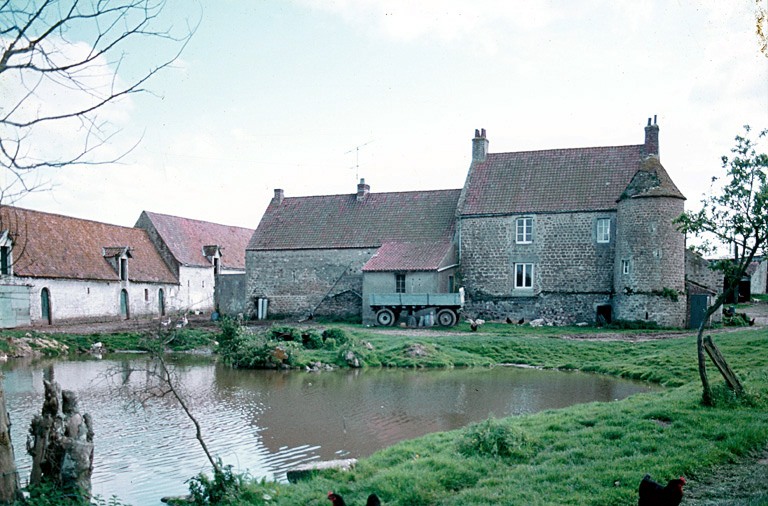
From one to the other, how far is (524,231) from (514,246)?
0.90 meters

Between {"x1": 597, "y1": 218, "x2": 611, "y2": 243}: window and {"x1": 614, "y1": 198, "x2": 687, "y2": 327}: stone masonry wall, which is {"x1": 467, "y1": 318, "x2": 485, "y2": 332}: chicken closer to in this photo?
{"x1": 614, "y1": 198, "x2": 687, "y2": 327}: stone masonry wall

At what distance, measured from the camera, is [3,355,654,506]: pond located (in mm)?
10930

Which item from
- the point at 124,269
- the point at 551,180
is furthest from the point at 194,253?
the point at 551,180

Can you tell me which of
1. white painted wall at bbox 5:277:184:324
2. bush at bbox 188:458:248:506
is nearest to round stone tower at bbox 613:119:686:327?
white painted wall at bbox 5:277:184:324

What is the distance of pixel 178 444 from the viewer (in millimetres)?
12117

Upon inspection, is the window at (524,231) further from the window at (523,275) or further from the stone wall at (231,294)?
the stone wall at (231,294)

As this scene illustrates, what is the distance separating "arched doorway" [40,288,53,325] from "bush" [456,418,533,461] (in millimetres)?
29749

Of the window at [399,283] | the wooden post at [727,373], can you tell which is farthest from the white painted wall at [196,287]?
the wooden post at [727,373]

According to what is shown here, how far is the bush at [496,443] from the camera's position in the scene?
9.38 metres

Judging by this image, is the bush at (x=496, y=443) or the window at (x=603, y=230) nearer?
the bush at (x=496, y=443)

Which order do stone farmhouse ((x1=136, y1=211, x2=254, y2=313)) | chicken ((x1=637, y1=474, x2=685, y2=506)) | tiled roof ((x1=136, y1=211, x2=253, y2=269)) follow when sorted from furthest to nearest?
1. tiled roof ((x1=136, y1=211, x2=253, y2=269))
2. stone farmhouse ((x1=136, y1=211, x2=254, y2=313))
3. chicken ((x1=637, y1=474, x2=685, y2=506))

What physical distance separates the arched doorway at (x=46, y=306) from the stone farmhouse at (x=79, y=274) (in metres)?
0.05

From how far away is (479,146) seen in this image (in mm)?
36500

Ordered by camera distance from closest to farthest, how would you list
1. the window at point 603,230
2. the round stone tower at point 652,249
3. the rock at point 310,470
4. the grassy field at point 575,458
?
the grassy field at point 575,458
the rock at point 310,470
the round stone tower at point 652,249
the window at point 603,230
